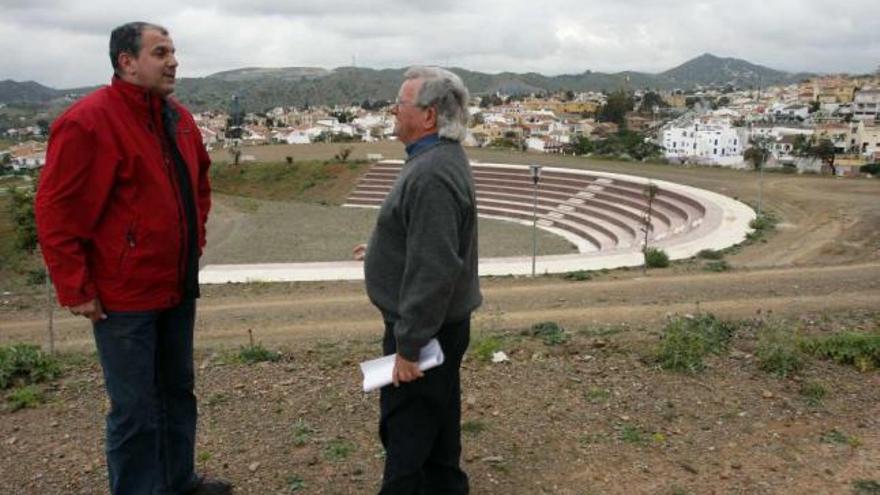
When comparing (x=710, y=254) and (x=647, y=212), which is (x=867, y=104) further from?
(x=710, y=254)

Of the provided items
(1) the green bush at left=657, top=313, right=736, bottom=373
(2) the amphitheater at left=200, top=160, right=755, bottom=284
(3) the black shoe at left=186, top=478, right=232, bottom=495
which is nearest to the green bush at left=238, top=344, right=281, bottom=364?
(3) the black shoe at left=186, top=478, right=232, bottom=495

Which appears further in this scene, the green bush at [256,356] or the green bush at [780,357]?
the green bush at [256,356]

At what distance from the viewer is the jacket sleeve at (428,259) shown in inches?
75.8

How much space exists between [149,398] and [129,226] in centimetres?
57

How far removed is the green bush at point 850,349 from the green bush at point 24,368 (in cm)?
422

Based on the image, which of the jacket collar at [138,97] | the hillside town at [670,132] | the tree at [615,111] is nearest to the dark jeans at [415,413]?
the jacket collar at [138,97]

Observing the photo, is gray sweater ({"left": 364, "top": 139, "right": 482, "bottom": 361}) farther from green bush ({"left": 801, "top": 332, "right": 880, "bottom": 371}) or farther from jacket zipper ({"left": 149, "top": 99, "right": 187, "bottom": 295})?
green bush ({"left": 801, "top": 332, "right": 880, "bottom": 371})

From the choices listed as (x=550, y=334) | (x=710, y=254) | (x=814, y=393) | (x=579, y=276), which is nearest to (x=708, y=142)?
(x=710, y=254)

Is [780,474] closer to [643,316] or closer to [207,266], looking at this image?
[643,316]

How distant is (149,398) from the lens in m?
2.26

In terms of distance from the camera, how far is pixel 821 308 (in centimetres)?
604

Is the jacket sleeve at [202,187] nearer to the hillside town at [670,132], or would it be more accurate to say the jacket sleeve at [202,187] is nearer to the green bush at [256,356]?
the green bush at [256,356]

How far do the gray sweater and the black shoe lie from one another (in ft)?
3.42

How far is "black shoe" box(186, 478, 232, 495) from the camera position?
101 inches
